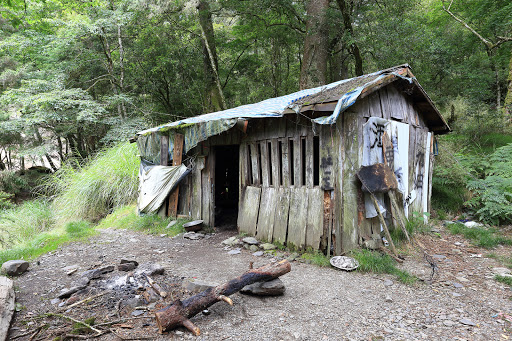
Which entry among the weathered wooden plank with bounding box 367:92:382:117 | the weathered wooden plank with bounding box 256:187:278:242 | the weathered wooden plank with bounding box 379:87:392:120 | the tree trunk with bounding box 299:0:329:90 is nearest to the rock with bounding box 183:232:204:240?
the weathered wooden plank with bounding box 256:187:278:242

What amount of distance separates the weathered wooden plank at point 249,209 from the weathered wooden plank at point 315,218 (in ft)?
4.32

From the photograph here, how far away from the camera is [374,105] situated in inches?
215

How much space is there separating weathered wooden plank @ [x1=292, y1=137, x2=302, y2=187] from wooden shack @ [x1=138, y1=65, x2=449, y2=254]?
0.02m

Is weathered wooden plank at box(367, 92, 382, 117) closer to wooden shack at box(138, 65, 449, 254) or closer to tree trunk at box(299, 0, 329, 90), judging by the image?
wooden shack at box(138, 65, 449, 254)

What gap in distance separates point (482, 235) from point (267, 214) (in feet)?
15.3

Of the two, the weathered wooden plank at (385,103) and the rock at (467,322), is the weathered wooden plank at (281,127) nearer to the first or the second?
the weathered wooden plank at (385,103)

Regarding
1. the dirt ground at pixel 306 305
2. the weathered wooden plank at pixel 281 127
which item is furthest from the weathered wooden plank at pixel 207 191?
the weathered wooden plank at pixel 281 127

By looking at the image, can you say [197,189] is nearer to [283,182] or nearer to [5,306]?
[283,182]

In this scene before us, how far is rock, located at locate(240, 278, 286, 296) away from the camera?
3.50 metres

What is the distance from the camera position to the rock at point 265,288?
3.50 meters

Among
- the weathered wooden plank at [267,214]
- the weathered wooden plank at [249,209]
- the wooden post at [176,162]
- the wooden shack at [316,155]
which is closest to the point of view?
the wooden shack at [316,155]

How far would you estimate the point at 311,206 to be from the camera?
5.11 m

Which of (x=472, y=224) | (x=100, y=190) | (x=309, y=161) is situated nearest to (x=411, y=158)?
(x=472, y=224)

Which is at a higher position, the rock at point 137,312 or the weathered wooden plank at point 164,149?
the weathered wooden plank at point 164,149
